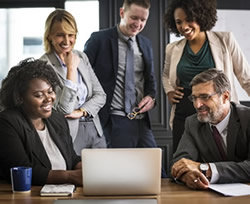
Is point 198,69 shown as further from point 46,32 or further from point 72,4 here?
point 72,4

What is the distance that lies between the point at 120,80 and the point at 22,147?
1443 millimetres

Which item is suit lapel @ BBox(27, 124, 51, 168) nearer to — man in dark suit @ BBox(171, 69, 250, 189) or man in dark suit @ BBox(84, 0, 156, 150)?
man in dark suit @ BBox(171, 69, 250, 189)

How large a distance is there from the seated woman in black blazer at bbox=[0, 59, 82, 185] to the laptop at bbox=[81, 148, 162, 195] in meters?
0.25

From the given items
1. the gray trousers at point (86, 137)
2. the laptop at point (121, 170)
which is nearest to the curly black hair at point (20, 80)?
the gray trousers at point (86, 137)

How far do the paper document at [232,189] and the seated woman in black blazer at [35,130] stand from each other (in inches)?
24.8

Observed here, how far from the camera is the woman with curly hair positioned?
3.15 meters

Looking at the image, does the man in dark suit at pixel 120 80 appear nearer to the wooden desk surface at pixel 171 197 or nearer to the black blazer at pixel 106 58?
the black blazer at pixel 106 58

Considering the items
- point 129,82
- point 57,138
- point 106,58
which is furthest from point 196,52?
point 57,138

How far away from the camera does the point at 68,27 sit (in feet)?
10.0

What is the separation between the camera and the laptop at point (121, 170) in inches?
71.9

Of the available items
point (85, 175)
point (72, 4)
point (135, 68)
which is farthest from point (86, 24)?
point (85, 175)

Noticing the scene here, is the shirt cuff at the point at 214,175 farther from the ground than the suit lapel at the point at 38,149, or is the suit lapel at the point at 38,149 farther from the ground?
the suit lapel at the point at 38,149

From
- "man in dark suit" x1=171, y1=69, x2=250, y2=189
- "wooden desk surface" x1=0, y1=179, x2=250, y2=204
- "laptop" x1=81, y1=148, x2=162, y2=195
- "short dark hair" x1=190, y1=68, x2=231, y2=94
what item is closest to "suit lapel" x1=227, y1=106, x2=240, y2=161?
"man in dark suit" x1=171, y1=69, x2=250, y2=189

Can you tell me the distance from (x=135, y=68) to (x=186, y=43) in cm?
53
